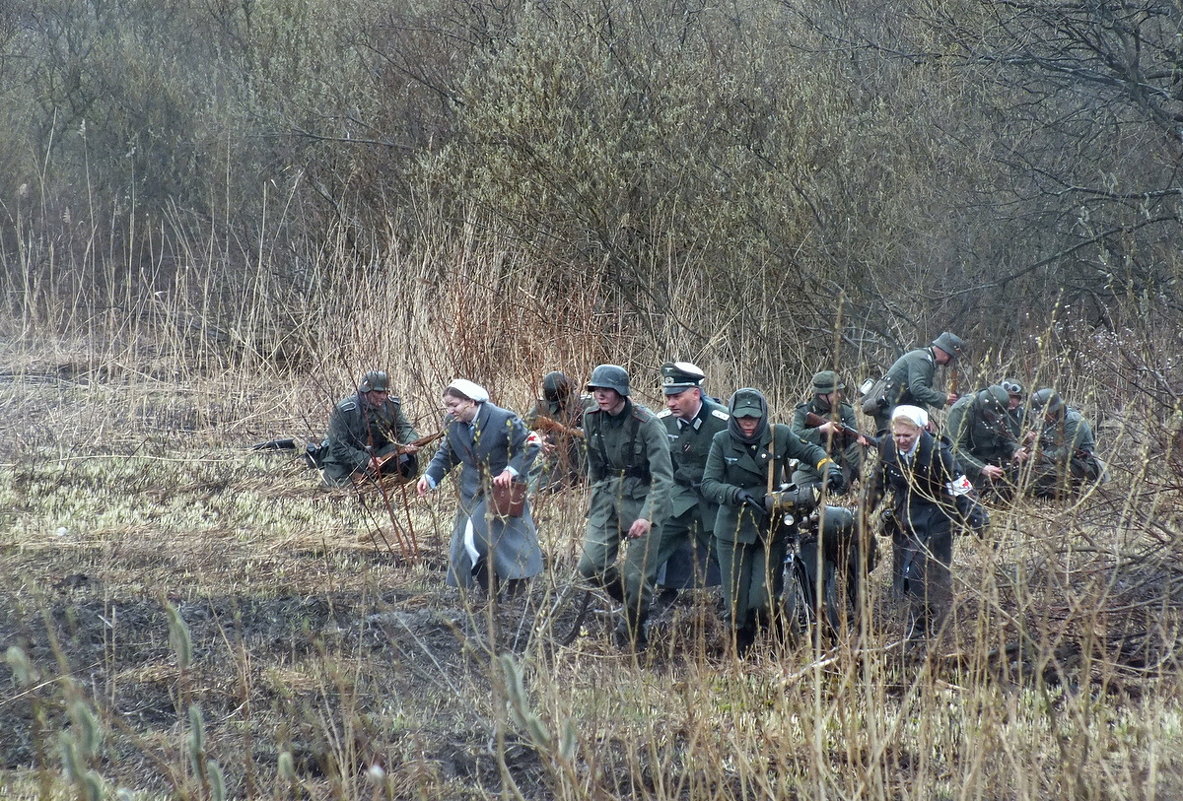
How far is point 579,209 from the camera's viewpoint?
16.0 metres

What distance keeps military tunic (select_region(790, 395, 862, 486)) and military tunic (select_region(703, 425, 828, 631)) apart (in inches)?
44.4

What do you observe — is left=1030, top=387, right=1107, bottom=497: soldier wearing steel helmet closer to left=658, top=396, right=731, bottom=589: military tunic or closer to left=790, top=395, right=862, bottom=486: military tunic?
left=790, top=395, right=862, bottom=486: military tunic

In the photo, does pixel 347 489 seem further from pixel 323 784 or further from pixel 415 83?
pixel 415 83

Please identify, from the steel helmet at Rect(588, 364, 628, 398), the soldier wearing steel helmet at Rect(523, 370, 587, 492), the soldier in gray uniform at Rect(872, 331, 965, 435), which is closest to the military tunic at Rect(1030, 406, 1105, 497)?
the soldier in gray uniform at Rect(872, 331, 965, 435)

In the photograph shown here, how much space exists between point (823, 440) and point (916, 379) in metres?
2.17

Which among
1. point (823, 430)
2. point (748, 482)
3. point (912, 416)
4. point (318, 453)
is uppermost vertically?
point (912, 416)

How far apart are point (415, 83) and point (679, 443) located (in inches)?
462

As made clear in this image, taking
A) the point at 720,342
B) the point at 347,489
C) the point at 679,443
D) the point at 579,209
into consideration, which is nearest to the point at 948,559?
the point at 679,443

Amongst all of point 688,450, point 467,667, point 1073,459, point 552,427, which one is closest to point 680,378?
point 688,450

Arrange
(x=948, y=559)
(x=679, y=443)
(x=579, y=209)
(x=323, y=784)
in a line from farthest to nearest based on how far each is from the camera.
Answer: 1. (x=579, y=209)
2. (x=679, y=443)
3. (x=948, y=559)
4. (x=323, y=784)

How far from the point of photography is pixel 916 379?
1147cm

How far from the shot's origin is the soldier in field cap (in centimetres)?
1138

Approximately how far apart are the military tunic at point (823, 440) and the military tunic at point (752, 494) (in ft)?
3.70

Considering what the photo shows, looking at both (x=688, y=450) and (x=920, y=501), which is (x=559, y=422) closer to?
(x=688, y=450)
